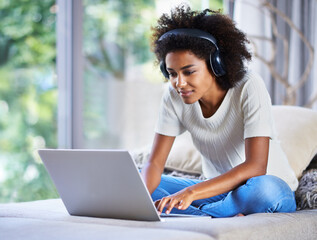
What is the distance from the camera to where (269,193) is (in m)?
1.56

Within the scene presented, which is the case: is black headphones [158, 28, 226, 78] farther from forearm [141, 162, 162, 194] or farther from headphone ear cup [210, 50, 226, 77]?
forearm [141, 162, 162, 194]

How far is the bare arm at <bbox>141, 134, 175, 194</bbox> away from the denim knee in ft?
1.25

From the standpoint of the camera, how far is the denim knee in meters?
1.55

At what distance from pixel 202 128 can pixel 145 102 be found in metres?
2.19

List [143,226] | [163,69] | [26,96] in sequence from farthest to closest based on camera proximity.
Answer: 1. [26,96]
2. [163,69]
3. [143,226]

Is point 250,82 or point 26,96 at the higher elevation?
point 250,82

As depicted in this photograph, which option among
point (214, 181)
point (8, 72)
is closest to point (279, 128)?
point (214, 181)

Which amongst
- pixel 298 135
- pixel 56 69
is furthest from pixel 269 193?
pixel 56 69

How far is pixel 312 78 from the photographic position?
9.81 feet

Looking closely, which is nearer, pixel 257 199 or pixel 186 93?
pixel 257 199

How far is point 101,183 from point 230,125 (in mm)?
576

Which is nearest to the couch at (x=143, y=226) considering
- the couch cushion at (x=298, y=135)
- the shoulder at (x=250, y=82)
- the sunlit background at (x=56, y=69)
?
the couch cushion at (x=298, y=135)

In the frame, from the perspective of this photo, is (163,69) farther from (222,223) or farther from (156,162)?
(222,223)

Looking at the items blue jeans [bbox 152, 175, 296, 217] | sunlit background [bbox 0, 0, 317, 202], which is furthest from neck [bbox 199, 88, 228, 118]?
sunlit background [bbox 0, 0, 317, 202]
